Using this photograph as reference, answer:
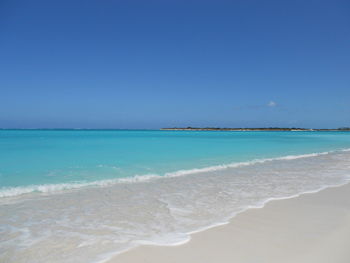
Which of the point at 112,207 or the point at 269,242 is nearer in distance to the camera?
the point at 269,242

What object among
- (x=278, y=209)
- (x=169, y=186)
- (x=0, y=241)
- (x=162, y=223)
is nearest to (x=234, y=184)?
(x=169, y=186)

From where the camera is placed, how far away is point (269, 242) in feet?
9.50

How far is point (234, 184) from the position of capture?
6.88 metres

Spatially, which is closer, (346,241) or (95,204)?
(346,241)

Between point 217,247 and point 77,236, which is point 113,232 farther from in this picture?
point 217,247

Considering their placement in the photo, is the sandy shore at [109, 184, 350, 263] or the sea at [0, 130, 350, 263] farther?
the sea at [0, 130, 350, 263]

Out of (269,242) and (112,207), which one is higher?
(269,242)

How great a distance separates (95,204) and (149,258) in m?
2.74

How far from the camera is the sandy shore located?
8.30 ft

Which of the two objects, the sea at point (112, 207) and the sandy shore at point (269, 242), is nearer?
the sandy shore at point (269, 242)

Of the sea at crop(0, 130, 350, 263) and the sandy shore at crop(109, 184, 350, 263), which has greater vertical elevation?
the sandy shore at crop(109, 184, 350, 263)

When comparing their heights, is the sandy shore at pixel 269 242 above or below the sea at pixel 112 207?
above

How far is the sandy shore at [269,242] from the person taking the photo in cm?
253

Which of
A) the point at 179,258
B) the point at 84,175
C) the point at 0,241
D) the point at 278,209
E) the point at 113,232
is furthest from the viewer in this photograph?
the point at 84,175
